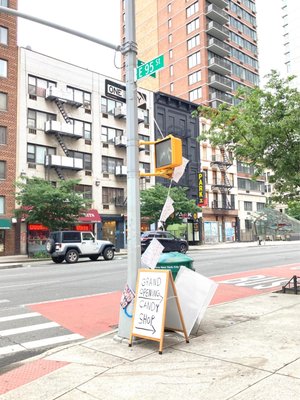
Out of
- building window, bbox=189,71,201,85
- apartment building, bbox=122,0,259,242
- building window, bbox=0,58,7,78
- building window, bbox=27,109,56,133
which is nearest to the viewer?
building window, bbox=0,58,7,78

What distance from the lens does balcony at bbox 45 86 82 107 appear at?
35.8m

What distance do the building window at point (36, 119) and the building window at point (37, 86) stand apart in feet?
5.34

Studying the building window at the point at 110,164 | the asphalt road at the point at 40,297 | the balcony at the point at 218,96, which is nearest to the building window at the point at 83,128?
the building window at the point at 110,164

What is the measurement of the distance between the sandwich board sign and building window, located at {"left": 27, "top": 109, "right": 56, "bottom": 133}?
3141 cm

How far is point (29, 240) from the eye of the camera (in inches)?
1320

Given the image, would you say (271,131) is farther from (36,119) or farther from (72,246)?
(36,119)

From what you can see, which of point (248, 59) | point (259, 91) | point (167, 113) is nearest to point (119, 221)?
point (167, 113)

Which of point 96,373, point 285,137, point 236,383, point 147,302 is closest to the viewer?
point 236,383

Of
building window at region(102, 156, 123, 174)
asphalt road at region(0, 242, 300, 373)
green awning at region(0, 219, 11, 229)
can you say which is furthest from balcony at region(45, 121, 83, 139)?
asphalt road at region(0, 242, 300, 373)

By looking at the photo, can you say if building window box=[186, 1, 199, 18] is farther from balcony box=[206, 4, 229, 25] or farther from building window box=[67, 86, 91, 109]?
building window box=[67, 86, 91, 109]

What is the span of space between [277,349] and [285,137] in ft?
20.7

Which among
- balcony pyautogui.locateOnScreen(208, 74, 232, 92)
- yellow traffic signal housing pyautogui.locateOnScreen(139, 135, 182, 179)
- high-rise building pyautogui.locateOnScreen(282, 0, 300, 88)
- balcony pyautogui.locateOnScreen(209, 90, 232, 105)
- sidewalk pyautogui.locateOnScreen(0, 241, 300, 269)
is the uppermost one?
high-rise building pyautogui.locateOnScreen(282, 0, 300, 88)

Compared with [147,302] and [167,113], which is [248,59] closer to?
[167,113]

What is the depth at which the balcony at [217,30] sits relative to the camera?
2383 inches
